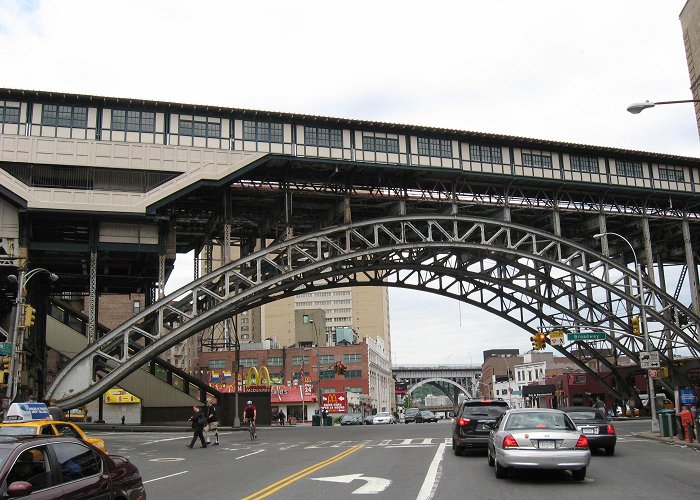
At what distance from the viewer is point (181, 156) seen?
3706 cm

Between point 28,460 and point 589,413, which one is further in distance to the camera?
point 589,413

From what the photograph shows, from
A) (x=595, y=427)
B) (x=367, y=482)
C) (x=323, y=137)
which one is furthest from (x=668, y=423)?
(x=323, y=137)

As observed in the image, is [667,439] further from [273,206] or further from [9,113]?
[9,113]

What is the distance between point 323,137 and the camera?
41.1 metres

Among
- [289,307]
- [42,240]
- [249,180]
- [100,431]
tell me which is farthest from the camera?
[289,307]

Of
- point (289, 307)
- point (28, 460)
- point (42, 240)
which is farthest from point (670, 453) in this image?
point (289, 307)

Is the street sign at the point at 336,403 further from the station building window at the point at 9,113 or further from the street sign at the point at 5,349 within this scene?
the street sign at the point at 5,349

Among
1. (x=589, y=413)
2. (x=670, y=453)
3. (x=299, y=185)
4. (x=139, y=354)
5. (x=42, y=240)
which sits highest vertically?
(x=299, y=185)

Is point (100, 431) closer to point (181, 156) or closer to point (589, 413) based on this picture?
point (181, 156)

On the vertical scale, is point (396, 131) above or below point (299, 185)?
above

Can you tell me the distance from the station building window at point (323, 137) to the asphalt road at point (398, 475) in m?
20.3

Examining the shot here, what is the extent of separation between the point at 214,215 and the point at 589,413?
2615 centimetres

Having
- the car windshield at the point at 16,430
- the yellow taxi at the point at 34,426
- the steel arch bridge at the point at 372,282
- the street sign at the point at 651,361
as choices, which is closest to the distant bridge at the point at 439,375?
the steel arch bridge at the point at 372,282

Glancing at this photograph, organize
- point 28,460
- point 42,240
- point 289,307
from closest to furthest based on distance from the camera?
point 28,460 → point 42,240 → point 289,307
